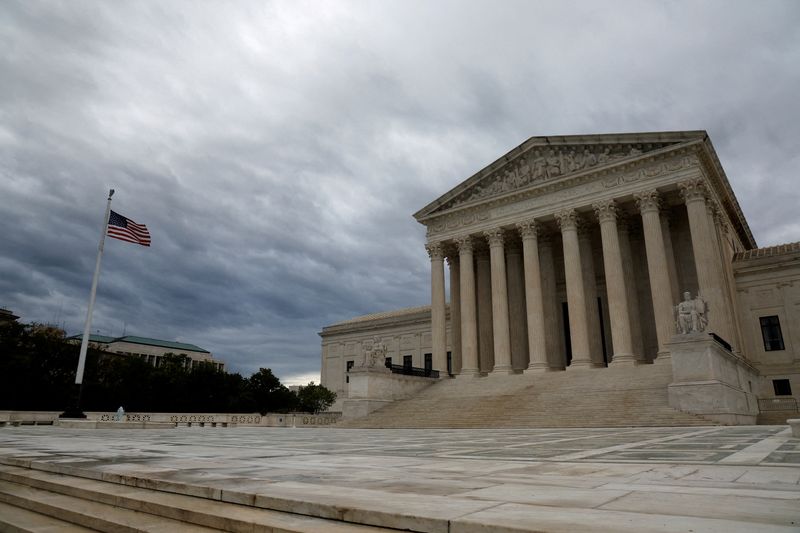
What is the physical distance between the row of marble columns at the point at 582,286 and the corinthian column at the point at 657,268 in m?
0.06

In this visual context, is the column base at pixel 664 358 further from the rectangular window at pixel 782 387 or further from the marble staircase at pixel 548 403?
the rectangular window at pixel 782 387

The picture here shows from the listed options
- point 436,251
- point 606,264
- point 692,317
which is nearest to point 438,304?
point 436,251

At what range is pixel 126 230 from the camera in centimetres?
2947

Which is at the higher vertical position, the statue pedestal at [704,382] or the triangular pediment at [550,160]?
the triangular pediment at [550,160]

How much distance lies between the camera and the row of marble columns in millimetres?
30953

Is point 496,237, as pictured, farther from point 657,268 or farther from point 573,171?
point 657,268

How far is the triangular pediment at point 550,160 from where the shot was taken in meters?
33.4

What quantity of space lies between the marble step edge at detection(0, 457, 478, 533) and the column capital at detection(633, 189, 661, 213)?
1283 inches

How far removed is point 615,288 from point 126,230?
2971cm

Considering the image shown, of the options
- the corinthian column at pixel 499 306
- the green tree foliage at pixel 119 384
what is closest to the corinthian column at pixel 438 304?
the corinthian column at pixel 499 306

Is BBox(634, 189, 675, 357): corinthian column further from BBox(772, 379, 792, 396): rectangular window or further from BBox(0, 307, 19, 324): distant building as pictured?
BBox(0, 307, 19, 324): distant building

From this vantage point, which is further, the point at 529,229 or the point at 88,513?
the point at 529,229

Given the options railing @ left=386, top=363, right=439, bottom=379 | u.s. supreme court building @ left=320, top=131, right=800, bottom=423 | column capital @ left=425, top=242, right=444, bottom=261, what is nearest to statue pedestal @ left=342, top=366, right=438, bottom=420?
u.s. supreme court building @ left=320, top=131, right=800, bottom=423

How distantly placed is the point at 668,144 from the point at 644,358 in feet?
47.0
